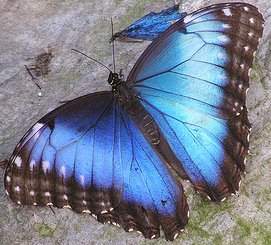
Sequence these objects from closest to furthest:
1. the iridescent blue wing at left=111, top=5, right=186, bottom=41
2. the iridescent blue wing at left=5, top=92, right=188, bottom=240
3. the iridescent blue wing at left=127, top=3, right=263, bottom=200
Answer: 1. the iridescent blue wing at left=5, top=92, right=188, bottom=240
2. the iridescent blue wing at left=127, top=3, right=263, bottom=200
3. the iridescent blue wing at left=111, top=5, right=186, bottom=41

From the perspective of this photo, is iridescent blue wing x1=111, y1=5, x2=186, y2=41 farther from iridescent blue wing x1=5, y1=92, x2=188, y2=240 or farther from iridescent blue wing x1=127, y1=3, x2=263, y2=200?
iridescent blue wing x1=5, y1=92, x2=188, y2=240

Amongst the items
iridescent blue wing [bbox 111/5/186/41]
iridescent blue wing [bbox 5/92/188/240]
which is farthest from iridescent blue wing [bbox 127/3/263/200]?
iridescent blue wing [bbox 111/5/186/41]

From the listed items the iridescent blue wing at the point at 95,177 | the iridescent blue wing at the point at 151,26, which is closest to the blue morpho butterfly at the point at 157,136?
the iridescent blue wing at the point at 95,177

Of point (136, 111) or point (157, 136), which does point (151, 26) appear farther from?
point (157, 136)

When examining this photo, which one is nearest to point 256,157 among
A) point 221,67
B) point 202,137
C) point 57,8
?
point 202,137

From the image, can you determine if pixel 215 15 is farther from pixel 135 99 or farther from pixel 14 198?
pixel 14 198

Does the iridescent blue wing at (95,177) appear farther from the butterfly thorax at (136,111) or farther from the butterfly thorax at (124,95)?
the butterfly thorax at (124,95)
